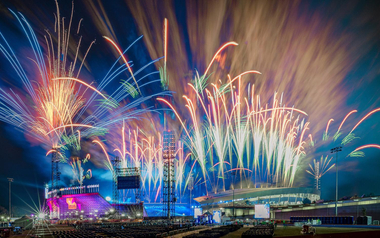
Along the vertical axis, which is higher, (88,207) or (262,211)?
(262,211)

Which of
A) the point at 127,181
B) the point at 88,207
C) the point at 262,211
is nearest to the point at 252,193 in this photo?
the point at 127,181

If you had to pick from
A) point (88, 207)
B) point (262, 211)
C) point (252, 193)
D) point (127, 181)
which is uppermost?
point (127, 181)

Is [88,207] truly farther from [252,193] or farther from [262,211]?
[262,211]

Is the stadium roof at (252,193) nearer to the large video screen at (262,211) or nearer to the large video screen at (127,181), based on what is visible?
the large video screen at (127,181)

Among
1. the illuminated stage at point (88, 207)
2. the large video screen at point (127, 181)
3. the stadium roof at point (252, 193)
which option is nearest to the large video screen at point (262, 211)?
the large video screen at point (127, 181)

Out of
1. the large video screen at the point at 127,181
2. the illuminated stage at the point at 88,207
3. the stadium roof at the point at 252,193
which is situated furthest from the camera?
the stadium roof at the point at 252,193

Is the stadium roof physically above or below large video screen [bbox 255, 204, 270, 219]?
below

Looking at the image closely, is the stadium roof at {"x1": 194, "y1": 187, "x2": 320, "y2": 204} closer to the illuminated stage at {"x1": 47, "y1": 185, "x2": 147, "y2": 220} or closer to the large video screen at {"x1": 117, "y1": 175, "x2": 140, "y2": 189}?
the illuminated stage at {"x1": 47, "y1": 185, "x2": 147, "y2": 220}

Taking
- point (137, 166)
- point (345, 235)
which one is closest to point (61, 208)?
point (137, 166)

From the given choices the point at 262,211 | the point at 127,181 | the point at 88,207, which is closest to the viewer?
the point at 262,211

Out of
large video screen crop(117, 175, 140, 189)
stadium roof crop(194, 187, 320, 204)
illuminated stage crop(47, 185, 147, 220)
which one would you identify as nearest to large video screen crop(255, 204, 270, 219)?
large video screen crop(117, 175, 140, 189)

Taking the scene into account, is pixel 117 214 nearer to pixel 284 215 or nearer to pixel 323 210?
pixel 284 215
